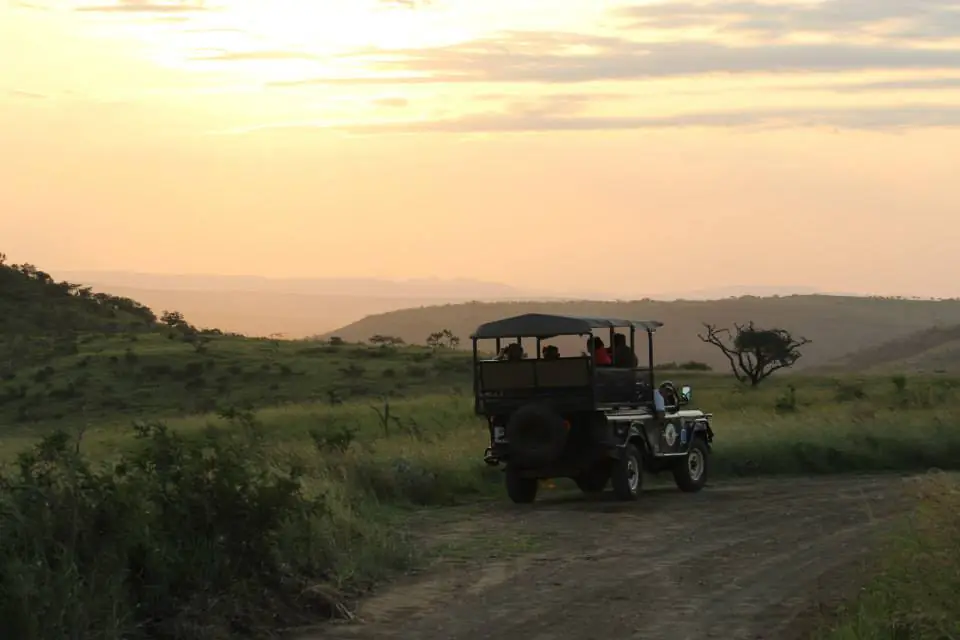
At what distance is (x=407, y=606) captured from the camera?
12523mm

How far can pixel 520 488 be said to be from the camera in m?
22.0

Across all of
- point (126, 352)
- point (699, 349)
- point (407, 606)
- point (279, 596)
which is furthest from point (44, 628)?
point (699, 349)

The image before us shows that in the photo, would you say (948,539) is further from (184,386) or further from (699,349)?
(699,349)

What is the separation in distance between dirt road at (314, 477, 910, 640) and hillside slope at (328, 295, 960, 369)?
372 feet

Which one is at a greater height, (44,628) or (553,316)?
(553,316)

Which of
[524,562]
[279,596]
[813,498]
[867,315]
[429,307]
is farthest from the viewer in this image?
[429,307]

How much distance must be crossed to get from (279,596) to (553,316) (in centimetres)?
1041

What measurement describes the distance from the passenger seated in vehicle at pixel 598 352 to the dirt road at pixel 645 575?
210cm

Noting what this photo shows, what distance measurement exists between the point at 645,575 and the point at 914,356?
84829 millimetres

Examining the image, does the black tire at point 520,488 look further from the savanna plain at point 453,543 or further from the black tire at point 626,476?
the black tire at point 626,476

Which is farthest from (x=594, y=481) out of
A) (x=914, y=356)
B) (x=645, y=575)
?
(x=914, y=356)

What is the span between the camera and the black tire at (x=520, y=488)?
2186cm

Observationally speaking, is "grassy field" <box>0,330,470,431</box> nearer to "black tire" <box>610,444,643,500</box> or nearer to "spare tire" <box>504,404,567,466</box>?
"black tire" <box>610,444,643,500</box>

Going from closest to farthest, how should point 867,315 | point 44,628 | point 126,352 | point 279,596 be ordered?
point 44,628
point 279,596
point 126,352
point 867,315
